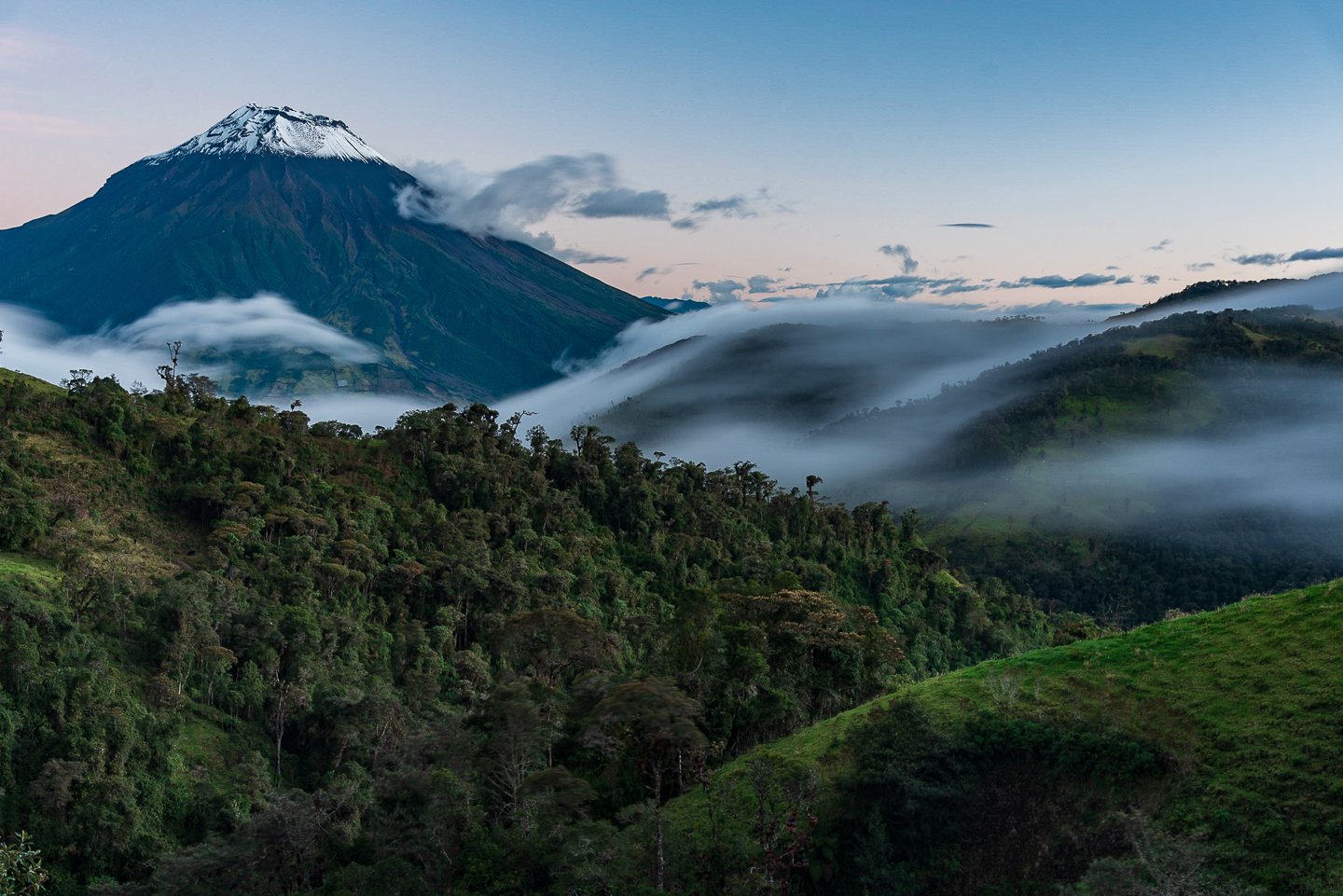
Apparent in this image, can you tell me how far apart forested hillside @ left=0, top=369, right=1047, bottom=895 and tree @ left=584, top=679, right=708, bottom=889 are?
0.35 ft

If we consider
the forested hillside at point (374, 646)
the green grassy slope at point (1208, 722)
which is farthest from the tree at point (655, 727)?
the green grassy slope at point (1208, 722)

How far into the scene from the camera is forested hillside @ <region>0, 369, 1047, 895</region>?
2492 centimetres

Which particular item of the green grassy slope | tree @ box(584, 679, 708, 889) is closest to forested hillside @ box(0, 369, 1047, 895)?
tree @ box(584, 679, 708, 889)

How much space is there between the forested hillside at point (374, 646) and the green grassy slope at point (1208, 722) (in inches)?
160

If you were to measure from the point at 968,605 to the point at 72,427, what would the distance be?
7317cm

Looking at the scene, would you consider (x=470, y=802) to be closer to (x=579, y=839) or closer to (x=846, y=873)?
(x=579, y=839)

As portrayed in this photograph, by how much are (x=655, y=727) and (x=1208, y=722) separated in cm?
1425

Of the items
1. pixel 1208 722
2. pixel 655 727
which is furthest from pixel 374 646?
pixel 1208 722

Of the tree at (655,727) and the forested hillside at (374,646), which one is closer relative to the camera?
the tree at (655,727)

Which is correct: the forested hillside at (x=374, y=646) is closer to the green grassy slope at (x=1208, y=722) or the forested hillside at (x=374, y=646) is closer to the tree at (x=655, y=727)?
the tree at (x=655, y=727)

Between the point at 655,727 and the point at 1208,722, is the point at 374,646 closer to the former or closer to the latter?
the point at 655,727

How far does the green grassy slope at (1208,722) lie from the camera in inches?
792

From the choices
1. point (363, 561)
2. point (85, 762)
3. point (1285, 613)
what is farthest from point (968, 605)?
point (85, 762)

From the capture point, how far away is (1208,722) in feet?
78.0
